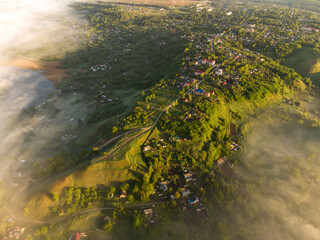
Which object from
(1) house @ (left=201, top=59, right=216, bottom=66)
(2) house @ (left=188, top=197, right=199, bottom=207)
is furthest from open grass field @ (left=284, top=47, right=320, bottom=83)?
(2) house @ (left=188, top=197, right=199, bottom=207)

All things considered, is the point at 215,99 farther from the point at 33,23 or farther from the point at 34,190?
the point at 33,23

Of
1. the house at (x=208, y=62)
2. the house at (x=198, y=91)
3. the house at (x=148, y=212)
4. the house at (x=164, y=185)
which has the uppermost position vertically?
the house at (x=208, y=62)

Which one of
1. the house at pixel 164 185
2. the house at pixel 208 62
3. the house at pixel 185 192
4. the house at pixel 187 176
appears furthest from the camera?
the house at pixel 208 62

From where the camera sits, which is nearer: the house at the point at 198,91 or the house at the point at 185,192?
the house at the point at 185,192

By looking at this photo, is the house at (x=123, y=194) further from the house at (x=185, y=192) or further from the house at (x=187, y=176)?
the house at (x=187, y=176)

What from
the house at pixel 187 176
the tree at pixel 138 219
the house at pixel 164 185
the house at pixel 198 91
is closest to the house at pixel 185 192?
the house at pixel 187 176

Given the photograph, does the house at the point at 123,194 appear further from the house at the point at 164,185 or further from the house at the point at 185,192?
the house at the point at 185,192

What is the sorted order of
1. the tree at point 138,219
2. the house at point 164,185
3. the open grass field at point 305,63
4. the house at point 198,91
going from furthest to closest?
the open grass field at point 305,63, the house at point 198,91, the house at point 164,185, the tree at point 138,219

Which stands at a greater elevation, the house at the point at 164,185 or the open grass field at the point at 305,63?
the open grass field at the point at 305,63

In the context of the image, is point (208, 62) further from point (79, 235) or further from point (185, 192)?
point (79, 235)

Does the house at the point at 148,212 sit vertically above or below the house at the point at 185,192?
below

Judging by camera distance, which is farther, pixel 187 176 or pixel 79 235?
pixel 187 176

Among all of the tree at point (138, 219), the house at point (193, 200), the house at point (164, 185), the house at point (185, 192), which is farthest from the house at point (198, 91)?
the tree at point (138, 219)

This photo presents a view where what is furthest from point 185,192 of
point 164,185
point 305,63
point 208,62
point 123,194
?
point 305,63
